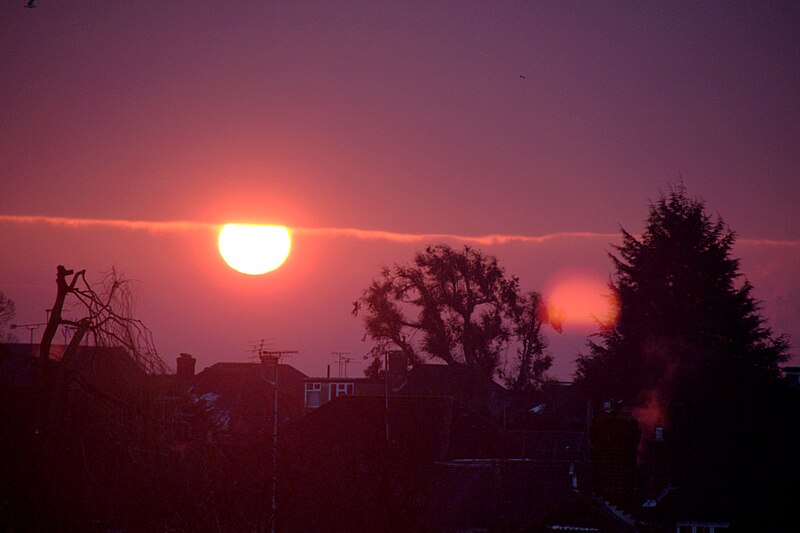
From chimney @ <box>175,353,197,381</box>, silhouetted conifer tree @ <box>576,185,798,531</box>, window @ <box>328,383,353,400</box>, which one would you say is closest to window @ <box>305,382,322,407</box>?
window @ <box>328,383,353,400</box>

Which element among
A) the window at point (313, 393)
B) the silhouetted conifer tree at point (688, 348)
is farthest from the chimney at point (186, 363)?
the silhouetted conifer tree at point (688, 348)

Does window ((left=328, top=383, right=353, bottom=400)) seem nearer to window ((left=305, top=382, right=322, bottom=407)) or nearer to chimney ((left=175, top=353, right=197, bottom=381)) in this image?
window ((left=305, top=382, right=322, bottom=407))

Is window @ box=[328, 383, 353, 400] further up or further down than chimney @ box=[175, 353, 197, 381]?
further down

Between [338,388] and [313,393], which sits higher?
[338,388]

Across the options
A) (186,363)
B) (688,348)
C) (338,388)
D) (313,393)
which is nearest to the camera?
(688,348)

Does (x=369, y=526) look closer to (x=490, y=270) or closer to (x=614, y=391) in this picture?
(x=614, y=391)

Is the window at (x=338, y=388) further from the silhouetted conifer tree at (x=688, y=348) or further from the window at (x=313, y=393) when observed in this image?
the silhouetted conifer tree at (x=688, y=348)

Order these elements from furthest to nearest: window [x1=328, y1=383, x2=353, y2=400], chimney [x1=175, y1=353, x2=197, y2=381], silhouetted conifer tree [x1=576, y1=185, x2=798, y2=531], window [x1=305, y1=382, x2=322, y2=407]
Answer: window [x1=328, y1=383, x2=353, y2=400] → window [x1=305, y1=382, x2=322, y2=407] → chimney [x1=175, y1=353, x2=197, y2=381] → silhouetted conifer tree [x1=576, y1=185, x2=798, y2=531]

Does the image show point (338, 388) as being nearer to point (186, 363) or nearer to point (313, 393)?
point (313, 393)

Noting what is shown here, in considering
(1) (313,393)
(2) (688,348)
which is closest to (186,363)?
(1) (313,393)

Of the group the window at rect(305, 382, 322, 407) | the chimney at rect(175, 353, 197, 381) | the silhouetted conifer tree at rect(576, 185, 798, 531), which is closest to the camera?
the silhouetted conifer tree at rect(576, 185, 798, 531)

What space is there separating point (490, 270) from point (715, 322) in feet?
62.6

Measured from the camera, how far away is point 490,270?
67938mm

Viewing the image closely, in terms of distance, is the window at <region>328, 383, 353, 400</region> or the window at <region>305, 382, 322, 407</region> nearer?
the window at <region>305, 382, 322, 407</region>
